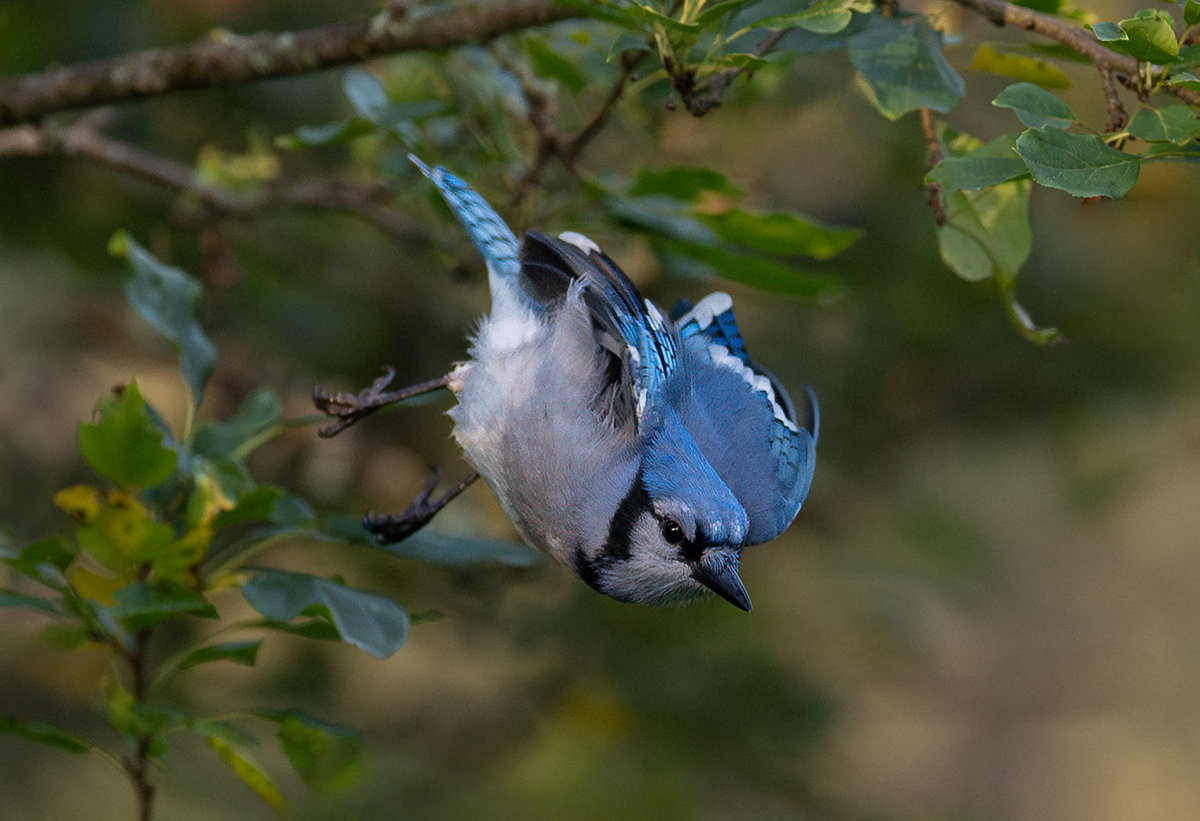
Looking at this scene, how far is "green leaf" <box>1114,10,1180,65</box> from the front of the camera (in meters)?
1.19

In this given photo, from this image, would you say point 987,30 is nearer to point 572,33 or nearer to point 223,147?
point 572,33

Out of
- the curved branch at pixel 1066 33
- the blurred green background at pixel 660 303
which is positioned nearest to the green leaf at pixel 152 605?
the curved branch at pixel 1066 33

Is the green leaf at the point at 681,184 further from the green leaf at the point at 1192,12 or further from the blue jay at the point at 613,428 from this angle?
the green leaf at the point at 1192,12

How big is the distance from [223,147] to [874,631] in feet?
8.74

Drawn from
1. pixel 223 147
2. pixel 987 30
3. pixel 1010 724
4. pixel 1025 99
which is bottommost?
pixel 1010 724

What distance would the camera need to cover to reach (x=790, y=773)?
3.59 metres

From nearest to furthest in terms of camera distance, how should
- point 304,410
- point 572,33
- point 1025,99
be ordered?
point 1025,99, point 572,33, point 304,410

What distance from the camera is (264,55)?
79.8 inches

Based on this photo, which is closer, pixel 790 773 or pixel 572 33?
pixel 572 33

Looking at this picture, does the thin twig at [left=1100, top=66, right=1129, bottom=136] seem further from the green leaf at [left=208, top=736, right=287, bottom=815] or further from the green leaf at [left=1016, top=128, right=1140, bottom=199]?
the green leaf at [left=208, top=736, right=287, bottom=815]

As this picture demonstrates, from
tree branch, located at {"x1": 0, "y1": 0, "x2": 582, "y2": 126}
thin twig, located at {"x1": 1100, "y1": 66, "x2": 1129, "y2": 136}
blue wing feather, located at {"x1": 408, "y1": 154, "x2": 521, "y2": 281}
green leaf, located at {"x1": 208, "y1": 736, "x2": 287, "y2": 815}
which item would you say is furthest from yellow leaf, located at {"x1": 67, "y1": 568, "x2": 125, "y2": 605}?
thin twig, located at {"x1": 1100, "y1": 66, "x2": 1129, "y2": 136}

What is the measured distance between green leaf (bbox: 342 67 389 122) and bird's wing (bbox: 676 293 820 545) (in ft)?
2.36

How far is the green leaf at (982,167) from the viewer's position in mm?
1331

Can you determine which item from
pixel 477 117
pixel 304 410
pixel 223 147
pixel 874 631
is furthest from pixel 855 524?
pixel 223 147
